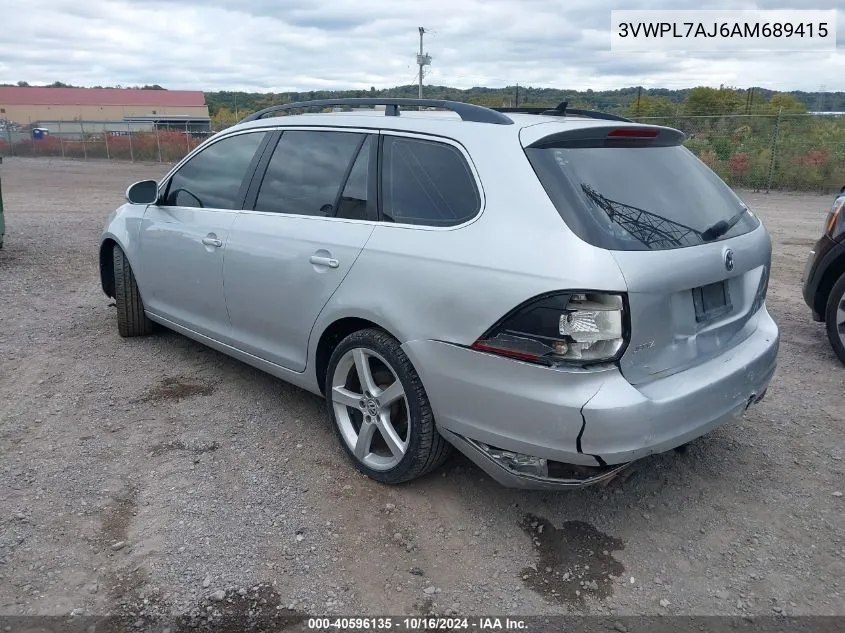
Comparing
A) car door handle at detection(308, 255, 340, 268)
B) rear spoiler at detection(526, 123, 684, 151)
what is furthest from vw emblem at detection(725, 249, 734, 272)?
car door handle at detection(308, 255, 340, 268)

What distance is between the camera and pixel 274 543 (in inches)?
118

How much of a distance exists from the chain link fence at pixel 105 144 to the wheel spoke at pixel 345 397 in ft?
93.4

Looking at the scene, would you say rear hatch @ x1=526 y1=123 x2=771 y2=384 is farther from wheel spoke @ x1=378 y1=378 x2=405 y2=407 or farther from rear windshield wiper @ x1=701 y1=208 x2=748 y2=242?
wheel spoke @ x1=378 y1=378 x2=405 y2=407

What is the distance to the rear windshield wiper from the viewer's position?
3001mm

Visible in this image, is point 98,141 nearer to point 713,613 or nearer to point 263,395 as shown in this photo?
point 263,395

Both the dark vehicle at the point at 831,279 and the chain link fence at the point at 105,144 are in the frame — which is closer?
the dark vehicle at the point at 831,279

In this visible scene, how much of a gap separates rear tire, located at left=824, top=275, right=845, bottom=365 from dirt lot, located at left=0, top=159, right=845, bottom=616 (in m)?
0.26

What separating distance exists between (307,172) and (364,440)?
1.46m

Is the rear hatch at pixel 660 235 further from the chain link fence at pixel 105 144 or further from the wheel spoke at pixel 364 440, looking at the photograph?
the chain link fence at pixel 105 144

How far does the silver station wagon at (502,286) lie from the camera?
263 centimetres

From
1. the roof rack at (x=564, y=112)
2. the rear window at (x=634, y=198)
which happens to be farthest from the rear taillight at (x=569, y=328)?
the roof rack at (x=564, y=112)

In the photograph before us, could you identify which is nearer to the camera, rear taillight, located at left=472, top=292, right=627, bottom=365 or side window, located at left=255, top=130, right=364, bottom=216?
rear taillight, located at left=472, top=292, right=627, bottom=365

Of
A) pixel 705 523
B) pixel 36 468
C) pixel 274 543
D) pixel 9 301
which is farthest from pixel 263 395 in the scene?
pixel 9 301

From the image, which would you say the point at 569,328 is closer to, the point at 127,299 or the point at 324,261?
the point at 324,261
